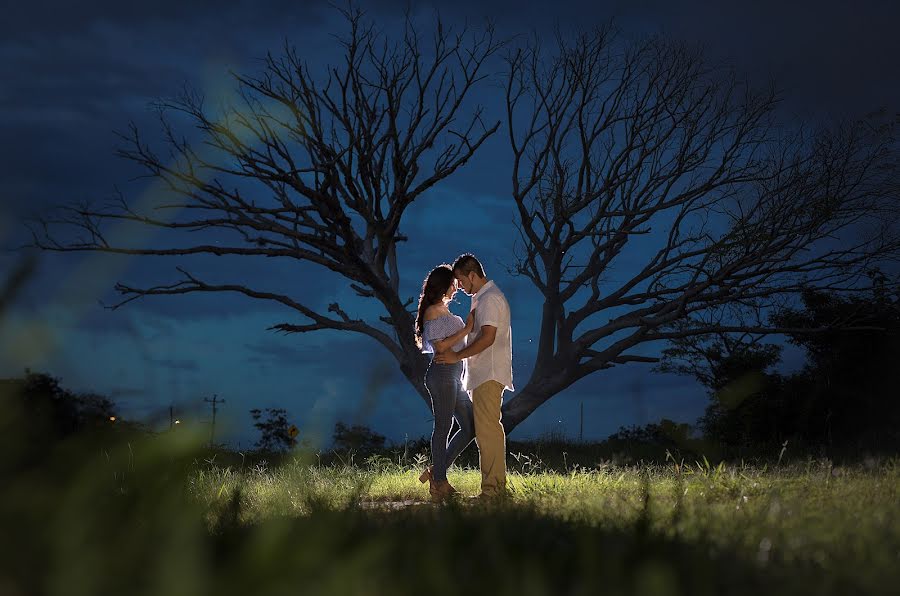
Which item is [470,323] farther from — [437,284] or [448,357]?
[437,284]

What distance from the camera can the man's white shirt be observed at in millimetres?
8086

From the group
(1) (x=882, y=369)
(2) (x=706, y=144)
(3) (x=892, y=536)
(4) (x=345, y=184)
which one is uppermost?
(2) (x=706, y=144)

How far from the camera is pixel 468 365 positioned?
8438mm

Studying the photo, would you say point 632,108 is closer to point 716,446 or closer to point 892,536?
point 716,446

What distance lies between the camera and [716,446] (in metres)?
16.2

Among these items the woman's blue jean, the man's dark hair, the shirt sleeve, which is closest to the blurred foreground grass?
the shirt sleeve

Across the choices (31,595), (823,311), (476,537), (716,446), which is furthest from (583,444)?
(31,595)

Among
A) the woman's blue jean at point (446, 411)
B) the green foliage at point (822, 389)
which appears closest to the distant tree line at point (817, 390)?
the green foliage at point (822, 389)

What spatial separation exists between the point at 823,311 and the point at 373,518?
15.2 meters

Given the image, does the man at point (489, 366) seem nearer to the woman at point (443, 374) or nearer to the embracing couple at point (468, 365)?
the embracing couple at point (468, 365)

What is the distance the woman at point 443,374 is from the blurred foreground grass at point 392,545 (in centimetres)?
279

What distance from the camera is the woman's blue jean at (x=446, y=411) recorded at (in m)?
8.63

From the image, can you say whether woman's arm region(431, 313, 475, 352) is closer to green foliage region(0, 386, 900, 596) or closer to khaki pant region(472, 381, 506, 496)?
khaki pant region(472, 381, 506, 496)

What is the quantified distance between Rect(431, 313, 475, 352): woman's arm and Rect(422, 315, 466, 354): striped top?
7 centimetres
